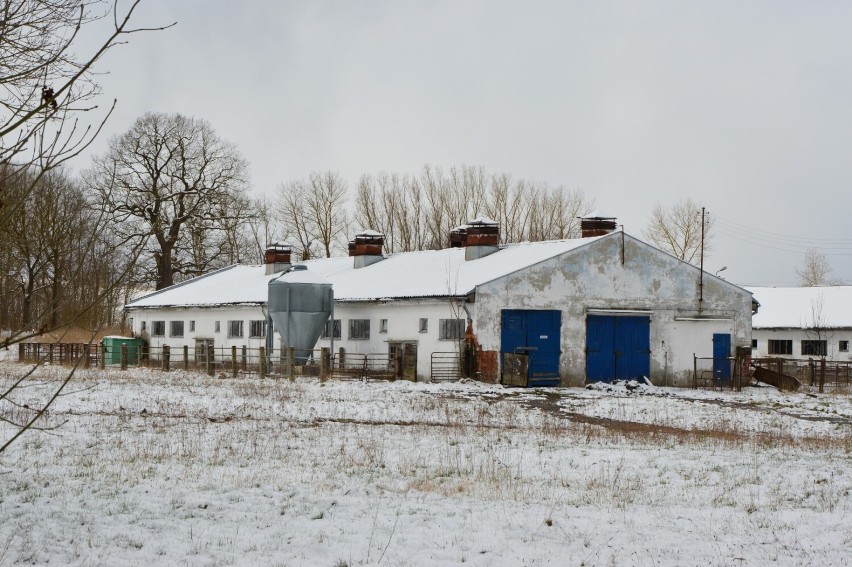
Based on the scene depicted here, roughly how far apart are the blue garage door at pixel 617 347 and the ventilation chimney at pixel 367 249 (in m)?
13.4

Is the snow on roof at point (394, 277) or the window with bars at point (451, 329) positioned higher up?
the snow on roof at point (394, 277)

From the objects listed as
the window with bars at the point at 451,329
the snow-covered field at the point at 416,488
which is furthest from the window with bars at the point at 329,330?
the snow-covered field at the point at 416,488

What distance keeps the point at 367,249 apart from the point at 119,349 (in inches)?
461

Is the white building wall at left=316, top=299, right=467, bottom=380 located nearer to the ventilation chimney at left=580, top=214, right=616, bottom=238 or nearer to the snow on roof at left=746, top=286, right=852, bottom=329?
the ventilation chimney at left=580, top=214, right=616, bottom=238

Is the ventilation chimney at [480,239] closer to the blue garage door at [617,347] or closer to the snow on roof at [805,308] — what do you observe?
the blue garage door at [617,347]

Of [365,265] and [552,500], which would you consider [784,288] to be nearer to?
[365,265]

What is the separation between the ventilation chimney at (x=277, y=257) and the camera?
46688 millimetres

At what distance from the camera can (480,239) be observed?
37656 mm

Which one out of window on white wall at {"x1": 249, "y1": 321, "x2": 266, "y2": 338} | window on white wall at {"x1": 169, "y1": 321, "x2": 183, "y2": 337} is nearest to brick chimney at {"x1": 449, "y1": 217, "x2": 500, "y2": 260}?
window on white wall at {"x1": 249, "y1": 321, "x2": 266, "y2": 338}

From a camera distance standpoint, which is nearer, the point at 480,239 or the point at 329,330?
the point at 329,330

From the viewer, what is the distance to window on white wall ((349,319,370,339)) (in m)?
35.2

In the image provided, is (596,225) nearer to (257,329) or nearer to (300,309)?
(300,309)

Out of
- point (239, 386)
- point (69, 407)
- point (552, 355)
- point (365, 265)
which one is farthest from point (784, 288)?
point (69, 407)

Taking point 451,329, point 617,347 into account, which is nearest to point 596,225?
point 617,347
